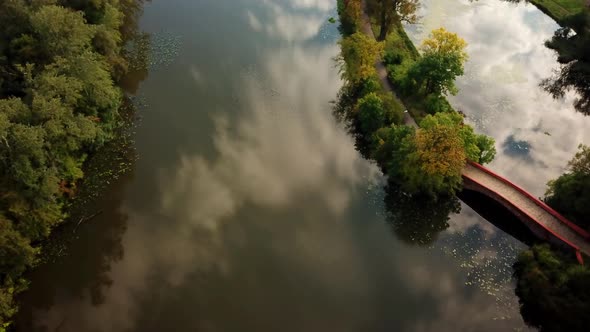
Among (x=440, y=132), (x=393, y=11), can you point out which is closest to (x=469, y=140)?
(x=440, y=132)

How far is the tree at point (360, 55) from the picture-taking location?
51719 mm

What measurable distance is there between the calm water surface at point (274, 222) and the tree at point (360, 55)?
196 inches

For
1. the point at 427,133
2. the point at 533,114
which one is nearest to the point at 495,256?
the point at 427,133

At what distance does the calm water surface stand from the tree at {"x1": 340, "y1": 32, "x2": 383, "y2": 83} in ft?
16.3

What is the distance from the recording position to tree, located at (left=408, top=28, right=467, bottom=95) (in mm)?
49688

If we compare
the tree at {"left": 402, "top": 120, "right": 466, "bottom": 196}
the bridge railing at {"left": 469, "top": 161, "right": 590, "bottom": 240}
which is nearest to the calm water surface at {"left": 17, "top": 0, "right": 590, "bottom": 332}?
the tree at {"left": 402, "top": 120, "right": 466, "bottom": 196}

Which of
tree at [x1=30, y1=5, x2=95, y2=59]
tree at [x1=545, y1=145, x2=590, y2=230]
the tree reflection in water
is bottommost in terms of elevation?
tree at [x1=30, y1=5, x2=95, y2=59]

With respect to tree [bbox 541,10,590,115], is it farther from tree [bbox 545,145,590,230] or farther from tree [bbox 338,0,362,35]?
tree [bbox 338,0,362,35]

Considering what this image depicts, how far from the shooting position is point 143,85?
5516 cm

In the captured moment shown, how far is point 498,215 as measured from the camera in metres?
42.9

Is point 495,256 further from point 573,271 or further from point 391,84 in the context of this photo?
point 391,84

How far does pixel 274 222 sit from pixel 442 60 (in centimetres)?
2660

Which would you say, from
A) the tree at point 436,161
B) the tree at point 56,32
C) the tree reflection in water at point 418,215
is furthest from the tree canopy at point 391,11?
the tree at point 56,32

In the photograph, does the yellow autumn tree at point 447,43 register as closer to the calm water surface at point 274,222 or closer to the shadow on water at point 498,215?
the calm water surface at point 274,222
